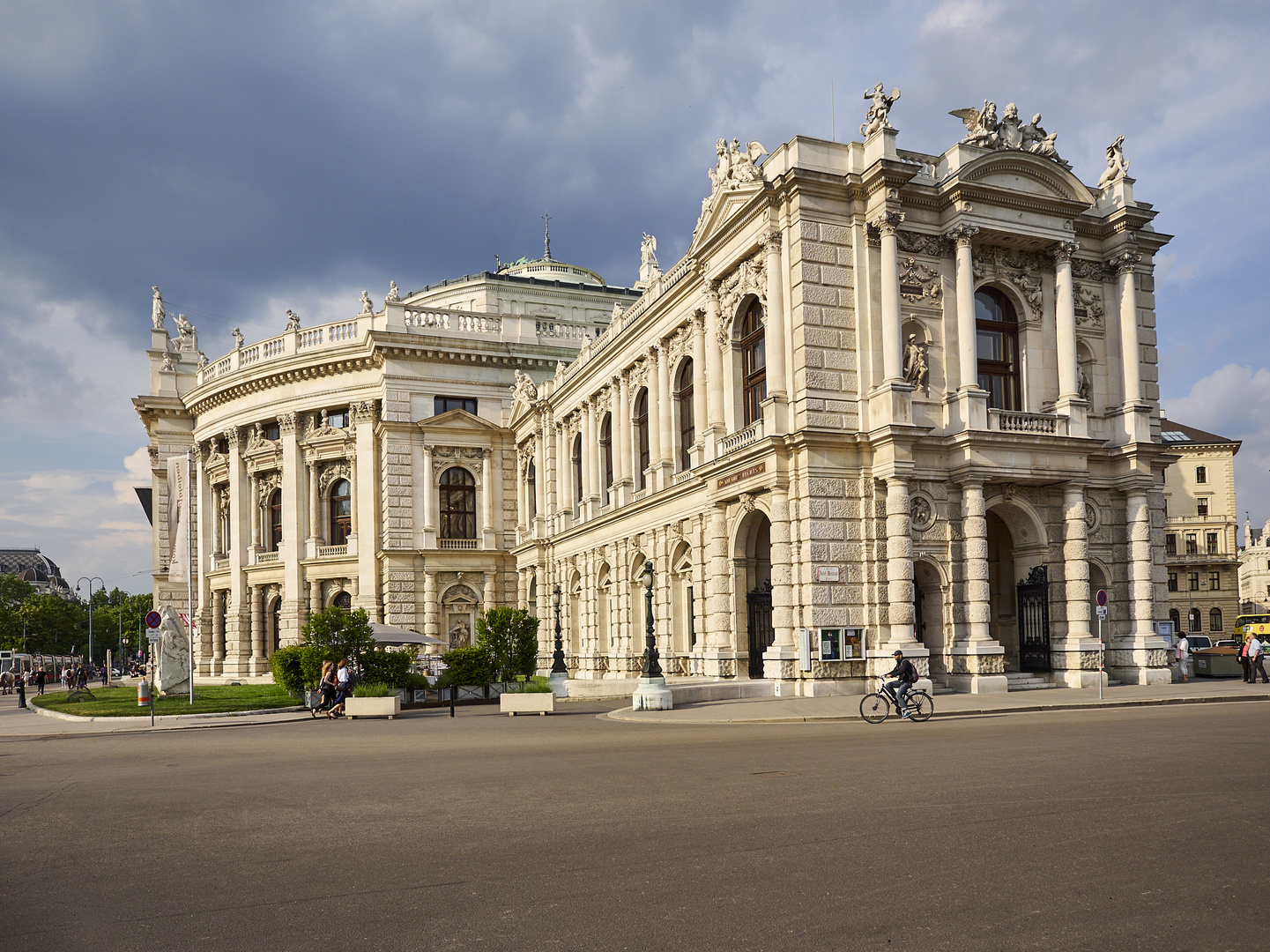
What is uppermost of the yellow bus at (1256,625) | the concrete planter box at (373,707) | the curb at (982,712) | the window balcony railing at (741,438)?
the window balcony railing at (741,438)

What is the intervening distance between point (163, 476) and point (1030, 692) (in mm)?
61652

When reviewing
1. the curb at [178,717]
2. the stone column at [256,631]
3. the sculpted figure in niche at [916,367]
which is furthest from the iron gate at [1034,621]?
the stone column at [256,631]

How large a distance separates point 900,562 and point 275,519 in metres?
44.3

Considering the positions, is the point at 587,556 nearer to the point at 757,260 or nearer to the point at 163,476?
the point at 757,260

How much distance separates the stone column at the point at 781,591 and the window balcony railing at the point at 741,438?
228cm

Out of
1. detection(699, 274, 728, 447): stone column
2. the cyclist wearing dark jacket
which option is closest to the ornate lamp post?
detection(699, 274, 728, 447): stone column

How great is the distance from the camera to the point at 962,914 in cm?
697

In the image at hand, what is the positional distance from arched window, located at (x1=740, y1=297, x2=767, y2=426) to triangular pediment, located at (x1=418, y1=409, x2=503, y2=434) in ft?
84.7

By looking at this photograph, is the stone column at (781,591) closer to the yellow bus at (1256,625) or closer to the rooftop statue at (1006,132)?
the rooftop statue at (1006,132)

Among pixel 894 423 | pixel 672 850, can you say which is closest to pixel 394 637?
pixel 894 423

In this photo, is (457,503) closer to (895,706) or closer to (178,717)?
(178,717)

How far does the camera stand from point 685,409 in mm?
40625

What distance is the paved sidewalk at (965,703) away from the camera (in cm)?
2391

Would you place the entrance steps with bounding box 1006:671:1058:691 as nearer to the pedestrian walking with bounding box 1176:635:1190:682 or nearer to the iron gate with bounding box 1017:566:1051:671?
the iron gate with bounding box 1017:566:1051:671
